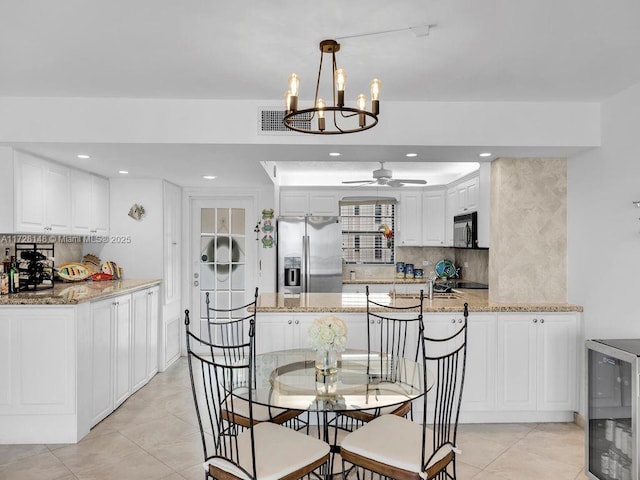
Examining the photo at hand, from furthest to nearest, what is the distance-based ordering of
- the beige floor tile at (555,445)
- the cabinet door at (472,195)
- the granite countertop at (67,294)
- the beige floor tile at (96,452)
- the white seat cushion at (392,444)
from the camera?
the cabinet door at (472,195) → the granite countertop at (67,294) → the beige floor tile at (555,445) → the beige floor tile at (96,452) → the white seat cushion at (392,444)

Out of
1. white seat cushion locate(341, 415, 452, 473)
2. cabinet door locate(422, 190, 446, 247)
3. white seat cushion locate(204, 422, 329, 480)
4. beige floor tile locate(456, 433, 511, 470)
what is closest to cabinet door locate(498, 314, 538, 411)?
beige floor tile locate(456, 433, 511, 470)

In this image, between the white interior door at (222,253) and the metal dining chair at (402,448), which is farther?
the white interior door at (222,253)

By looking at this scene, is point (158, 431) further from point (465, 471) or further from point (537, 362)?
point (537, 362)

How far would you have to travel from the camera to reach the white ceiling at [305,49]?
2.01 m

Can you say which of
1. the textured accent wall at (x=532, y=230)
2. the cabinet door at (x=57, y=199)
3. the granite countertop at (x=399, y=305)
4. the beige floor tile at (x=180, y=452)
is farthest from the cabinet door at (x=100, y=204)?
the textured accent wall at (x=532, y=230)

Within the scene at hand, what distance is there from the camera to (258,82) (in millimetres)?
2893

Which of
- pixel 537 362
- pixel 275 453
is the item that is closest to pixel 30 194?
pixel 275 453

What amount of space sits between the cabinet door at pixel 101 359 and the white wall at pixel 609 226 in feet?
12.3

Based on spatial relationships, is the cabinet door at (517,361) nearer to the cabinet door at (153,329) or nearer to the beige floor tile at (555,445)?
the beige floor tile at (555,445)

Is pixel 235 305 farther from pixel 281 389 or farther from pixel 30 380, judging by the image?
pixel 281 389

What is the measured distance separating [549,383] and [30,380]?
3878mm

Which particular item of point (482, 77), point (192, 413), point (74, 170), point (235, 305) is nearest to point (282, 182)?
point (235, 305)

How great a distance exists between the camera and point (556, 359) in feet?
11.8

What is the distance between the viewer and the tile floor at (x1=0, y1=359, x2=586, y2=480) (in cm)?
281
